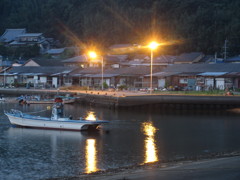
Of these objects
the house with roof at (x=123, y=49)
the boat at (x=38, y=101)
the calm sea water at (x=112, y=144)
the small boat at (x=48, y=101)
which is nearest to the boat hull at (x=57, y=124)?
the calm sea water at (x=112, y=144)

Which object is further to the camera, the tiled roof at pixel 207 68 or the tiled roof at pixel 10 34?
the tiled roof at pixel 10 34

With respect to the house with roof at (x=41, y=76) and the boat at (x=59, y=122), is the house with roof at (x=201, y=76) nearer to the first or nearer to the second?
the house with roof at (x=41, y=76)

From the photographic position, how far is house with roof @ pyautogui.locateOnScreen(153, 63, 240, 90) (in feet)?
162

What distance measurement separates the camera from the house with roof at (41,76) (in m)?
65.9

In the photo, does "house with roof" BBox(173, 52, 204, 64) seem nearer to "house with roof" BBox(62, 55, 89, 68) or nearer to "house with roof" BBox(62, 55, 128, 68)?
"house with roof" BBox(62, 55, 128, 68)

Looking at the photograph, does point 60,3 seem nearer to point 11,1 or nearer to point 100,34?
point 11,1

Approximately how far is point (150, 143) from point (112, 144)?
87.1 inches

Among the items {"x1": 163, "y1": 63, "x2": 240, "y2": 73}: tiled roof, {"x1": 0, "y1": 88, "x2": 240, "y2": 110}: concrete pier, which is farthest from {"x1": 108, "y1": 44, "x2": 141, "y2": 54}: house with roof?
{"x1": 0, "y1": 88, "x2": 240, "y2": 110}: concrete pier

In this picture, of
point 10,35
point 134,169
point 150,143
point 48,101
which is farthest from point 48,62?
point 134,169

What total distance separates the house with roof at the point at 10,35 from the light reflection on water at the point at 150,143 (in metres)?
81.5

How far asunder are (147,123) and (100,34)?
68.2 m

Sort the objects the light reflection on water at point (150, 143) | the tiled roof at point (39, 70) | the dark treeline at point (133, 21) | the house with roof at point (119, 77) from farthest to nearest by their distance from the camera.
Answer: the dark treeline at point (133, 21)
the tiled roof at point (39, 70)
the house with roof at point (119, 77)
the light reflection on water at point (150, 143)

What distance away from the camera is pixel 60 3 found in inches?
4953

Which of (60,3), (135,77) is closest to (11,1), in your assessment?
(60,3)
